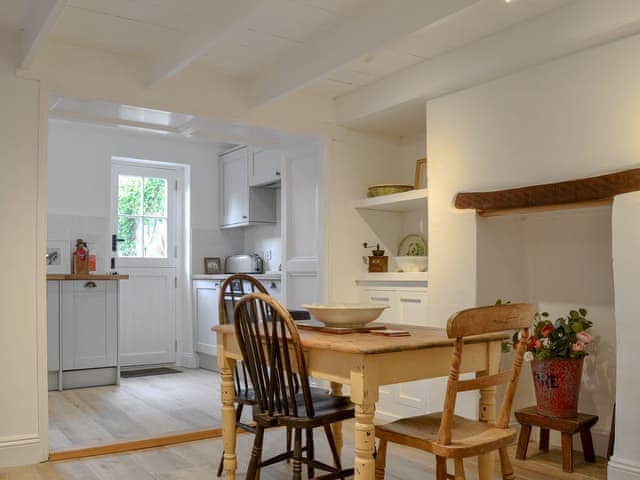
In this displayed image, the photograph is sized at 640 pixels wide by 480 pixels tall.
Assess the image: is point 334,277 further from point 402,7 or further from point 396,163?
point 402,7

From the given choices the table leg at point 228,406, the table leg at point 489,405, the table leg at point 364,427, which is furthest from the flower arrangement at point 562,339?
the table leg at point 228,406

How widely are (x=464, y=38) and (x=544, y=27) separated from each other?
469 millimetres

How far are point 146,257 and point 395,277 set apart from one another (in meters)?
3.11

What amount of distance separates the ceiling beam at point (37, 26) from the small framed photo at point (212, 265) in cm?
333

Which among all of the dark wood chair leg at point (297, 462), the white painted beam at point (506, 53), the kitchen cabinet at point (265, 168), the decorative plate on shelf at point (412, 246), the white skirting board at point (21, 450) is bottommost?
the white skirting board at point (21, 450)

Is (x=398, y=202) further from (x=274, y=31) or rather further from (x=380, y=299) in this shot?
→ (x=274, y=31)

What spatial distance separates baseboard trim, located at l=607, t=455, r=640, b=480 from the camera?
8.91 feet

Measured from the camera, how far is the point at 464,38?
345 cm

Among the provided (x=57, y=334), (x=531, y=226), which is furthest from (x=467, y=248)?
(x=57, y=334)

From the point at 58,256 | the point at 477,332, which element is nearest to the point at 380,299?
the point at 477,332

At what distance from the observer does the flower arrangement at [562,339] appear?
3162 mm

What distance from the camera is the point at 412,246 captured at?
4.59m

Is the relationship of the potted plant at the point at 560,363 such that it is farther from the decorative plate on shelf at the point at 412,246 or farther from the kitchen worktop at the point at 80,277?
the kitchen worktop at the point at 80,277

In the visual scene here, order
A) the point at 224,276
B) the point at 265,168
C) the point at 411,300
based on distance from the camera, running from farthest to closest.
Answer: the point at 265,168, the point at 224,276, the point at 411,300
